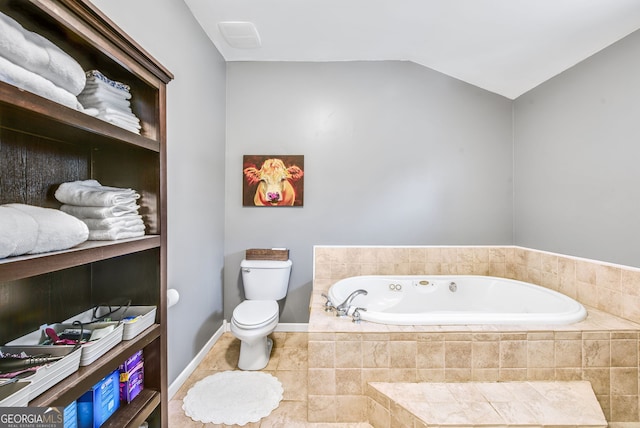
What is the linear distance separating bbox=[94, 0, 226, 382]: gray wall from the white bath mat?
0.24 m

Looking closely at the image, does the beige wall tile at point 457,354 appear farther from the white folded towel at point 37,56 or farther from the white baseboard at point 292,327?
the white folded towel at point 37,56

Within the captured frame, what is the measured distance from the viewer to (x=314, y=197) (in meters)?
2.76

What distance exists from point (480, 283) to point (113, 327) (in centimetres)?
266

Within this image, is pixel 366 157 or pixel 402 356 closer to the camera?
pixel 402 356

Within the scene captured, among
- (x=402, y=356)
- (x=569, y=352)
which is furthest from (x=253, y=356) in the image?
(x=569, y=352)

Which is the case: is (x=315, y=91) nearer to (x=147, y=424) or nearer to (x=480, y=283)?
(x=480, y=283)

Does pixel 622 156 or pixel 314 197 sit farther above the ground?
pixel 622 156

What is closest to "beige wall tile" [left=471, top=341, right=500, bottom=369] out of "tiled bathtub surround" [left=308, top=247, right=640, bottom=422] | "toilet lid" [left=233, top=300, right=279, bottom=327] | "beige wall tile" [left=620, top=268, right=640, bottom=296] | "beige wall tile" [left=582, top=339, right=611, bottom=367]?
"tiled bathtub surround" [left=308, top=247, right=640, bottom=422]

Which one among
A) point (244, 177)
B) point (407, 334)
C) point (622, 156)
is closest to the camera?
Answer: point (407, 334)

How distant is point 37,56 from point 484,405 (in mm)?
2098

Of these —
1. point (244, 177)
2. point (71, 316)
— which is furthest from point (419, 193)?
point (71, 316)

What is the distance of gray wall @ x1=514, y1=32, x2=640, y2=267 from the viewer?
1751mm

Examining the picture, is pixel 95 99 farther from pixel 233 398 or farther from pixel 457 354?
pixel 457 354

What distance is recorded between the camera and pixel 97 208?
36.7 inches
